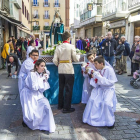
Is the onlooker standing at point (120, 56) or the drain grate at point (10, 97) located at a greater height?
the onlooker standing at point (120, 56)

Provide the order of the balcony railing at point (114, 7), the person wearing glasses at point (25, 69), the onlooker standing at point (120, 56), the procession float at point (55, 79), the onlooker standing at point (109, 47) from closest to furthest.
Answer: the person wearing glasses at point (25, 69)
the procession float at point (55, 79)
the onlooker standing at point (109, 47)
the onlooker standing at point (120, 56)
the balcony railing at point (114, 7)

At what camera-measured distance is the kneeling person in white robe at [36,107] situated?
356 centimetres

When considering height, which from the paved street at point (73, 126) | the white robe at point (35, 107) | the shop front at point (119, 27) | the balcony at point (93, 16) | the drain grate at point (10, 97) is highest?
the balcony at point (93, 16)

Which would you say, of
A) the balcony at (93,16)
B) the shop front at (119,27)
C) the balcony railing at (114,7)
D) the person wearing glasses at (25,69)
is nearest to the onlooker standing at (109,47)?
the person wearing glasses at (25,69)

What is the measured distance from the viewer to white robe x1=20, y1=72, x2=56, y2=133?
11.7 feet

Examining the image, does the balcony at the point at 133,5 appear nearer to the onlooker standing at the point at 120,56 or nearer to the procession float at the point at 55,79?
the onlooker standing at the point at 120,56

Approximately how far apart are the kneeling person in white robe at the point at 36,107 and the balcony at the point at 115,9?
47.9ft

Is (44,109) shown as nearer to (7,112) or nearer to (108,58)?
(7,112)

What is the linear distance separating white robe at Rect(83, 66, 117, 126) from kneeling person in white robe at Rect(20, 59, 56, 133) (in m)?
0.79

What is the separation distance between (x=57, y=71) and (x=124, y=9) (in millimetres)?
13635

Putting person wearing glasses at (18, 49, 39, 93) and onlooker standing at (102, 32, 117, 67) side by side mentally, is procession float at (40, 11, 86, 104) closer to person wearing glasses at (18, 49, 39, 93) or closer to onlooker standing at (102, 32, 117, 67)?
person wearing glasses at (18, 49, 39, 93)

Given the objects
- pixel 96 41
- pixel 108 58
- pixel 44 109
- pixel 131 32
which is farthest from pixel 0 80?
pixel 131 32

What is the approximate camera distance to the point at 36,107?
11.8ft

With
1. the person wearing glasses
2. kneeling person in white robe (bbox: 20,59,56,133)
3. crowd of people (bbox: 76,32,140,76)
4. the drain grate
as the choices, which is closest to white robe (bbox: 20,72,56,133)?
kneeling person in white robe (bbox: 20,59,56,133)
